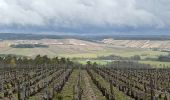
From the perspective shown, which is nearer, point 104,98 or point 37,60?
point 104,98

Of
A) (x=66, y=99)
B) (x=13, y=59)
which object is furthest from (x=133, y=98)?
(x=13, y=59)

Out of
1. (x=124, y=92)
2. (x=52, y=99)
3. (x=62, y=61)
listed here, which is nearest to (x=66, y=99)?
(x=52, y=99)

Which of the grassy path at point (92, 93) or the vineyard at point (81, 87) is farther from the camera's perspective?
the grassy path at point (92, 93)

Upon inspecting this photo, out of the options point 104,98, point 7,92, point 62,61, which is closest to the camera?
point 104,98

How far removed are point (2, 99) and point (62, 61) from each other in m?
140

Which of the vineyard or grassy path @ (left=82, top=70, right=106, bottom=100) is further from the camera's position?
grassy path @ (left=82, top=70, right=106, bottom=100)

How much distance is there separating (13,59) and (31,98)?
413ft

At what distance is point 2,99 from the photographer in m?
39.0

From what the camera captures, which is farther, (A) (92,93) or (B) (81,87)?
(B) (81,87)

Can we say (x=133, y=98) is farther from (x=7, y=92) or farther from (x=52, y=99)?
(x=7, y=92)

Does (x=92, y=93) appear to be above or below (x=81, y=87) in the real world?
above

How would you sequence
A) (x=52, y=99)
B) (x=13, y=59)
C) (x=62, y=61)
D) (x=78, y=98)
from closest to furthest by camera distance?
(x=78, y=98), (x=52, y=99), (x=13, y=59), (x=62, y=61)

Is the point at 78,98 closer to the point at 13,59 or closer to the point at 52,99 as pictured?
the point at 52,99

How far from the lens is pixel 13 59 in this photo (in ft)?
538
